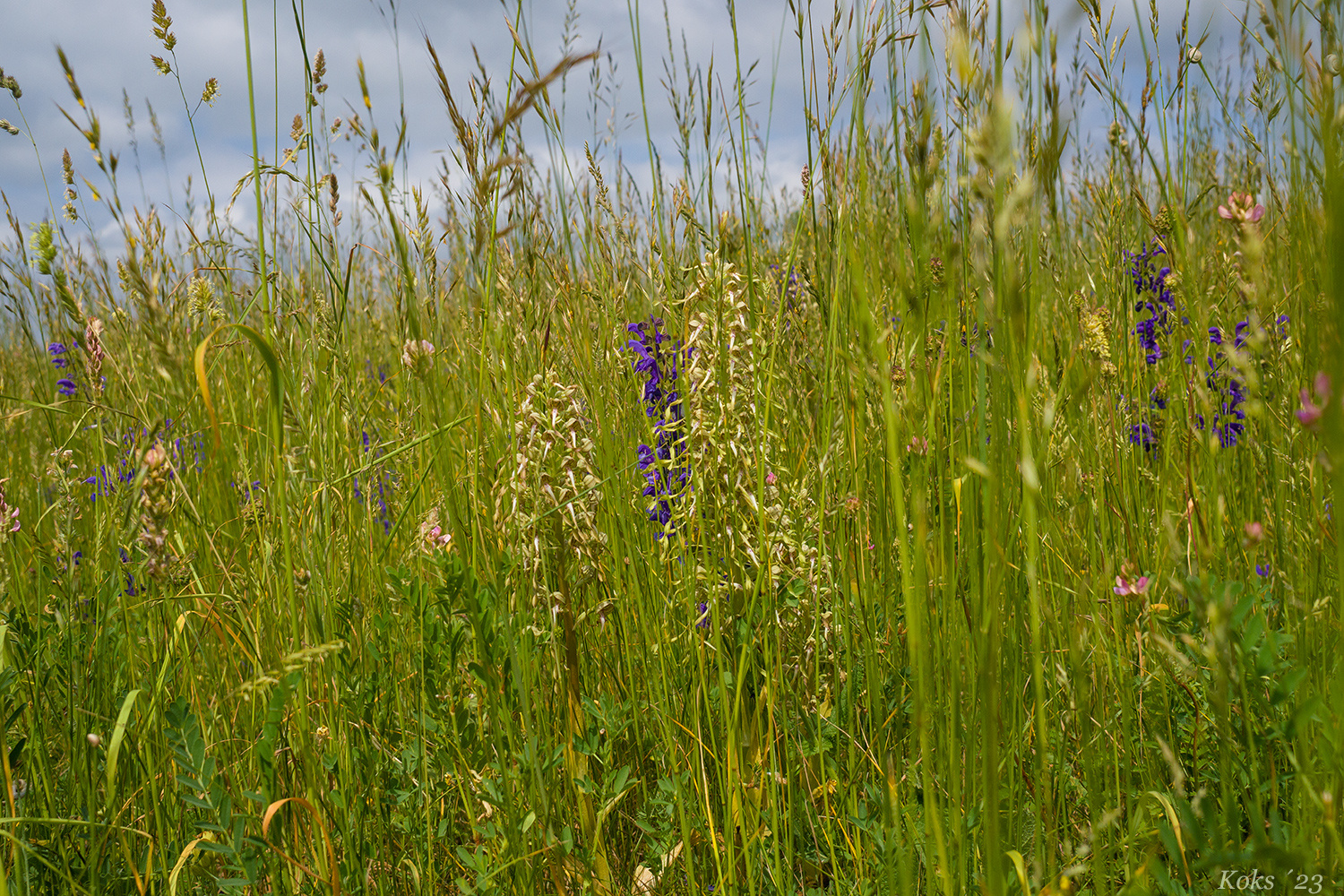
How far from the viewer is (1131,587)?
42.6 inches

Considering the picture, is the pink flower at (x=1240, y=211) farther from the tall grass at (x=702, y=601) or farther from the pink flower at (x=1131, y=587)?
the pink flower at (x=1131, y=587)

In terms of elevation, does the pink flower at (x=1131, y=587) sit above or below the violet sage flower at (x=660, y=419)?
below

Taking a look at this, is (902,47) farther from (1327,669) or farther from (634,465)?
(1327,669)

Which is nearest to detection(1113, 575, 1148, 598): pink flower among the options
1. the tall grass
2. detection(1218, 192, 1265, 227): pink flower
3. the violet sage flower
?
the tall grass

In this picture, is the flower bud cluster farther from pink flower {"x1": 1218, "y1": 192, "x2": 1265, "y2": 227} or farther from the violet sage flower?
pink flower {"x1": 1218, "y1": 192, "x2": 1265, "y2": 227}

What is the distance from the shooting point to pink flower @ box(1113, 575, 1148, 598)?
1.04m

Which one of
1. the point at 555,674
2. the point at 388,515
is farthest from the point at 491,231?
the point at 388,515

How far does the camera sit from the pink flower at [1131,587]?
1.04 meters

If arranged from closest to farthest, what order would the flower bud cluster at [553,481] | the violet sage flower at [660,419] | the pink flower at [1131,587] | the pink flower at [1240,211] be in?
the pink flower at [1240,211] < the pink flower at [1131,587] < the flower bud cluster at [553,481] < the violet sage flower at [660,419]

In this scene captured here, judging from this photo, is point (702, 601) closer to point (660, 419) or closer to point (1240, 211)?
point (660, 419)

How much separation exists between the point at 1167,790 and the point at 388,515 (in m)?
2.44

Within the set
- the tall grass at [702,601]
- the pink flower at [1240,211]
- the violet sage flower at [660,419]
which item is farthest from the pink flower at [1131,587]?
the violet sage flower at [660,419]

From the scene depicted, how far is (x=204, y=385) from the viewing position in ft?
3.00

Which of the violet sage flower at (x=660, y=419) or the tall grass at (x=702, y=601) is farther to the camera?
the violet sage flower at (x=660, y=419)
